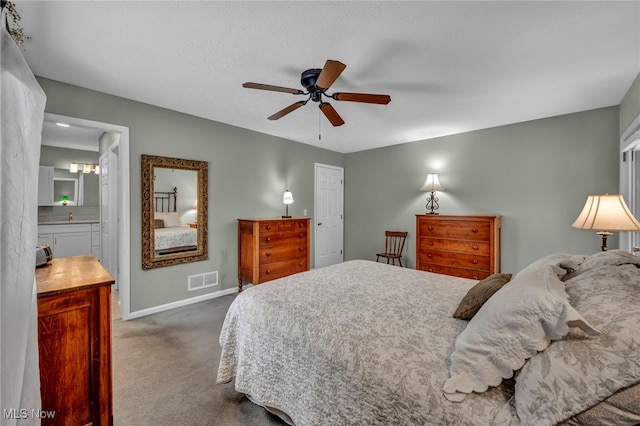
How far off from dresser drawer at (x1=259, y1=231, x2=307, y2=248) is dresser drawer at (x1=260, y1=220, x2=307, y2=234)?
63mm

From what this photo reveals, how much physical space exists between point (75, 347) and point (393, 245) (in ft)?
14.9

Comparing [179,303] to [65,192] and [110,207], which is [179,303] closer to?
[110,207]

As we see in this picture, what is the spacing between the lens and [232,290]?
405 cm

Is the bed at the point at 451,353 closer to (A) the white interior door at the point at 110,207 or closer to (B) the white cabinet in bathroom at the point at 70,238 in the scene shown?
(A) the white interior door at the point at 110,207

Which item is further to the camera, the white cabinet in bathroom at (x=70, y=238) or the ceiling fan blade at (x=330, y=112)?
the white cabinet in bathroom at (x=70, y=238)

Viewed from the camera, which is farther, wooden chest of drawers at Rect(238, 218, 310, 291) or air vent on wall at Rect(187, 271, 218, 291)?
wooden chest of drawers at Rect(238, 218, 310, 291)

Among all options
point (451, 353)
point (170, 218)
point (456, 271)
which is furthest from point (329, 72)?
point (456, 271)

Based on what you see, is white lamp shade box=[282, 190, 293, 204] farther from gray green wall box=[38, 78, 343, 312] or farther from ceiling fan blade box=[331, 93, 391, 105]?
ceiling fan blade box=[331, 93, 391, 105]

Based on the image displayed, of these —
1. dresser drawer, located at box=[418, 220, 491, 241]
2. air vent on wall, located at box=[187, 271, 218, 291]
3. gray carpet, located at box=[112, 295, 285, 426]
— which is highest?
dresser drawer, located at box=[418, 220, 491, 241]

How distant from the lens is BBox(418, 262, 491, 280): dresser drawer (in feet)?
12.0

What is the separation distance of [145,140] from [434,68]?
319cm

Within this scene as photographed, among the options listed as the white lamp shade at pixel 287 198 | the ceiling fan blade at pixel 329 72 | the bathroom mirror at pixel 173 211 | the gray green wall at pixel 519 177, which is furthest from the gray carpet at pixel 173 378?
the gray green wall at pixel 519 177

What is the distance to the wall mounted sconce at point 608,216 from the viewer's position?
1924mm

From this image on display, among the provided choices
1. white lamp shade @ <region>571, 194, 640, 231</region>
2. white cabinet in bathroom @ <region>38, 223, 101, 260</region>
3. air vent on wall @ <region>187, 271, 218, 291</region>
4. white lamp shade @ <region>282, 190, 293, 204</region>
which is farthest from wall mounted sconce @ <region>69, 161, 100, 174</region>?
white lamp shade @ <region>571, 194, 640, 231</region>
